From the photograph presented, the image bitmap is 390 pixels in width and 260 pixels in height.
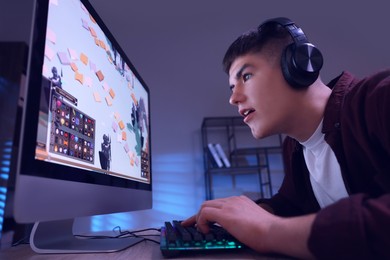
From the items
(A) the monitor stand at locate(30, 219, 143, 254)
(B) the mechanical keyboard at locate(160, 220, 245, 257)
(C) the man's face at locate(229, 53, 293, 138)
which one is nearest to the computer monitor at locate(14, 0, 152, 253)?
(A) the monitor stand at locate(30, 219, 143, 254)

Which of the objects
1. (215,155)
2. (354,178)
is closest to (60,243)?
(354,178)

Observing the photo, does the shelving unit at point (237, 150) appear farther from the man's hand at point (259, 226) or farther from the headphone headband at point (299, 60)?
the man's hand at point (259, 226)

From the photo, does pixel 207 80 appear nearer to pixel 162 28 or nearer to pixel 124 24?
pixel 162 28

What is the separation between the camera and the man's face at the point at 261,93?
32.1 inches

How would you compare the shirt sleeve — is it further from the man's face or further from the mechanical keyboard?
the man's face

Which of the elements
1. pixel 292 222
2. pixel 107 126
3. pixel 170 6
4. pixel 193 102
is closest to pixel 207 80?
pixel 193 102

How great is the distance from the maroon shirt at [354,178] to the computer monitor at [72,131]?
1.26 ft

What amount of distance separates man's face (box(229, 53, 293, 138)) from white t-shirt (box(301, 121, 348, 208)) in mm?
108

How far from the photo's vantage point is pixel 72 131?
20.6 inches

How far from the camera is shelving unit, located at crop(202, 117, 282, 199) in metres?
2.41

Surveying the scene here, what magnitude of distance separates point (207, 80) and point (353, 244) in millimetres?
2466

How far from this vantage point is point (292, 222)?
38cm

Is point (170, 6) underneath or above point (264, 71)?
above

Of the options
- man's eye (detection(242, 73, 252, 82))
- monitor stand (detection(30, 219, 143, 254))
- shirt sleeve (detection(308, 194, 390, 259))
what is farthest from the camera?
man's eye (detection(242, 73, 252, 82))
